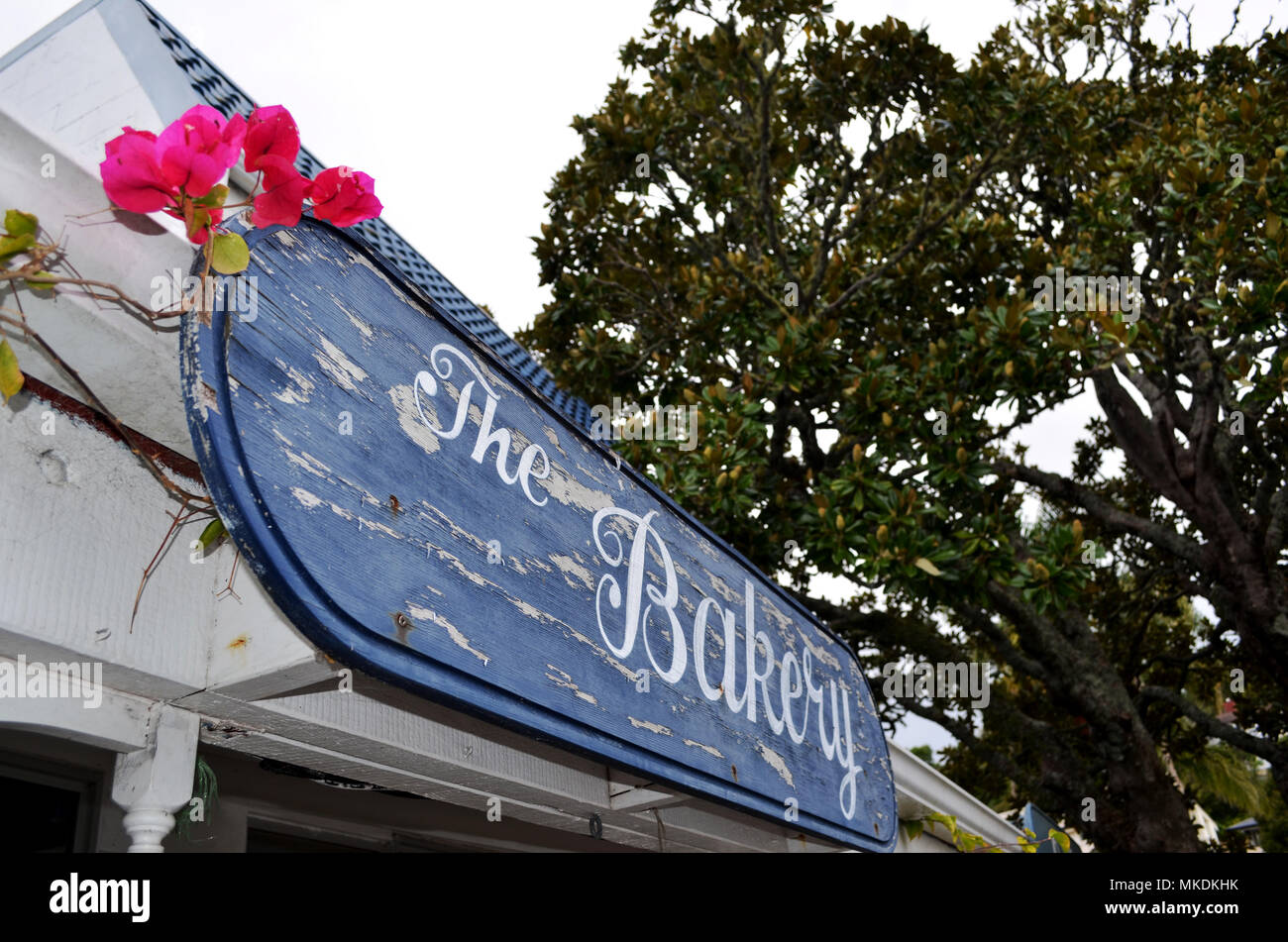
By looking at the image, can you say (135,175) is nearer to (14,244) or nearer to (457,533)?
(14,244)

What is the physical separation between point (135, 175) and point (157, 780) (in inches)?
42.3

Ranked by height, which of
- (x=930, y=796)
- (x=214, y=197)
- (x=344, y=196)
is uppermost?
(x=344, y=196)

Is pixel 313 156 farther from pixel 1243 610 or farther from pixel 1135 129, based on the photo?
pixel 1135 129

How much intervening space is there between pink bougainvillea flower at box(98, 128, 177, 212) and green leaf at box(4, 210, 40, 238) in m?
0.12

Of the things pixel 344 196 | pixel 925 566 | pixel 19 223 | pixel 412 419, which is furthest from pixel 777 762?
pixel 925 566

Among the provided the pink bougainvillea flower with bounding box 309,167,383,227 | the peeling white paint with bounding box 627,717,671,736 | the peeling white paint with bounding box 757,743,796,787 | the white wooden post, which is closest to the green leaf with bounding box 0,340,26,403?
the pink bougainvillea flower with bounding box 309,167,383,227

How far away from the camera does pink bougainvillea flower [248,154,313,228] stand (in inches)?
67.4

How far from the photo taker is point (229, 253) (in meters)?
1.63

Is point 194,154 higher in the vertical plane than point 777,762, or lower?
higher

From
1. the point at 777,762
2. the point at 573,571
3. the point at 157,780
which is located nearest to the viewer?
the point at 157,780
